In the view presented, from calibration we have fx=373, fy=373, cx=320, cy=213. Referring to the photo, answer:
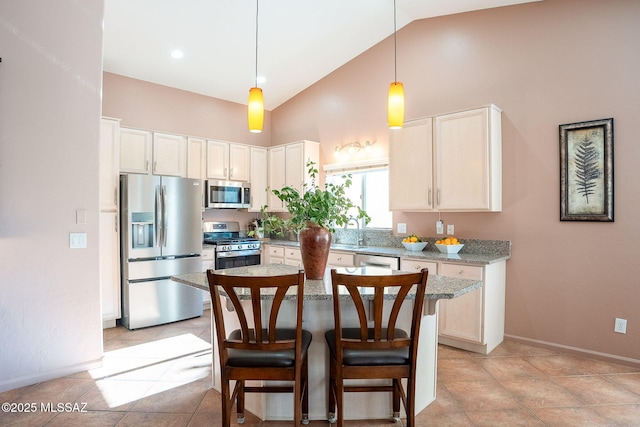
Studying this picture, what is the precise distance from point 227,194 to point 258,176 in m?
0.66

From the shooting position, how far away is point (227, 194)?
5.21 m

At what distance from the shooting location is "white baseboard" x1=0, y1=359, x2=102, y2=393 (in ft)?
8.69

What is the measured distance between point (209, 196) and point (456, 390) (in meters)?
3.74

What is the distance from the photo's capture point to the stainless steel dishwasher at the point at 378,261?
381cm

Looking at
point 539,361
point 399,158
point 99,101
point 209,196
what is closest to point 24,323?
point 99,101

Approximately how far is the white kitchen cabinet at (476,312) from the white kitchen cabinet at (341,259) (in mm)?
997

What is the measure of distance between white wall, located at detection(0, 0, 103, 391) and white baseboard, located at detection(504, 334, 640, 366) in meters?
3.82

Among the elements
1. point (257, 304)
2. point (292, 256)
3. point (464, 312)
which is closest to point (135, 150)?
point (292, 256)

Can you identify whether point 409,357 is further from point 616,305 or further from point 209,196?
point 209,196

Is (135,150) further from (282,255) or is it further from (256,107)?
(256,107)

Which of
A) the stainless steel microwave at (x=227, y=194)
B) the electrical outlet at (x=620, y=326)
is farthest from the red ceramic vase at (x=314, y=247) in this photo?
the stainless steel microwave at (x=227, y=194)

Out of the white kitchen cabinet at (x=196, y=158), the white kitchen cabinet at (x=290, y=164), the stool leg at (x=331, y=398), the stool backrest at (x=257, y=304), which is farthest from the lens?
the white kitchen cabinet at (x=290, y=164)

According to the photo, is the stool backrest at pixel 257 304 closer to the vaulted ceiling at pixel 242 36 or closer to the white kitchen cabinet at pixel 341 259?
the white kitchen cabinet at pixel 341 259

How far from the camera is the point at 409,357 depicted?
6.05ft
